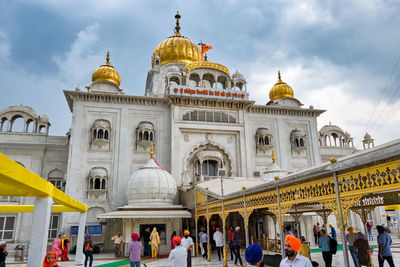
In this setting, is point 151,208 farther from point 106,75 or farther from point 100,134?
point 106,75

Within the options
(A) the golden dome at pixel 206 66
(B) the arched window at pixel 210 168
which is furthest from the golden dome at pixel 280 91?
(B) the arched window at pixel 210 168

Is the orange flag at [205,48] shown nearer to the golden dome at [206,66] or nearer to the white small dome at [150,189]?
the golden dome at [206,66]

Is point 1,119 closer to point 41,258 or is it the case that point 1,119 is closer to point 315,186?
point 41,258

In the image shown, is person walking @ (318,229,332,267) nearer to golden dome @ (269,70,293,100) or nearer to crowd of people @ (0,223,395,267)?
crowd of people @ (0,223,395,267)

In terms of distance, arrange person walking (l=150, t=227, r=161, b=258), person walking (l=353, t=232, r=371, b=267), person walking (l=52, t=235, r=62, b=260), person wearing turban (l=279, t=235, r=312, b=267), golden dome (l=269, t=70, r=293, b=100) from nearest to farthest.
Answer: person wearing turban (l=279, t=235, r=312, b=267), person walking (l=353, t=232, r=371, b=267), person walking (l=52, t=235, r=62, b=260), person walking (l=150, t=227, r=161, b=258), golden dome (l=269, t=70, r=293, b=100)

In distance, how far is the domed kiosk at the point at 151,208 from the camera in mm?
15531

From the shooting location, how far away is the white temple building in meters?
18.8

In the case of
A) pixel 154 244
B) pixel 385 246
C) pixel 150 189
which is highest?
pixel 150 189

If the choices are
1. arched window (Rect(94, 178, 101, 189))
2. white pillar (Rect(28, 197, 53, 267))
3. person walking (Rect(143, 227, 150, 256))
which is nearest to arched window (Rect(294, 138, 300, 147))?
person walking (Rect(143, 227, 150, 256))

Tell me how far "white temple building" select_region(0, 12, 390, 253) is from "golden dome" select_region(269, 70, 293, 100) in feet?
5.29

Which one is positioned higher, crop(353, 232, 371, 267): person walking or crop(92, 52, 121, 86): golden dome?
crop(92, 52, 121, 86): golden dome

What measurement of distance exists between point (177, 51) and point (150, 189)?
50.3ft

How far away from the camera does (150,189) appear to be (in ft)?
57.4

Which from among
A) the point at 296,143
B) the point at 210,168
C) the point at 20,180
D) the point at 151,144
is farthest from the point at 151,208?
the point at 296,143
